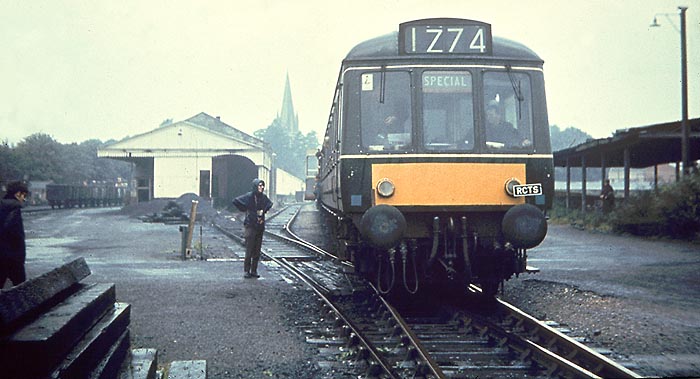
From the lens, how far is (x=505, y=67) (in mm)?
7273

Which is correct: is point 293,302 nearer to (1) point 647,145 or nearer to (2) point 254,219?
(2) point 254,219

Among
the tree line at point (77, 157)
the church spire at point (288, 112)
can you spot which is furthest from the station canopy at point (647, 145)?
the church spire at point (288, 112)

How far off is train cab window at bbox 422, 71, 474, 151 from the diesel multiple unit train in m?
0.01

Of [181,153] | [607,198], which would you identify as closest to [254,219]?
[607,198]

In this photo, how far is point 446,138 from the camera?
7.23 m

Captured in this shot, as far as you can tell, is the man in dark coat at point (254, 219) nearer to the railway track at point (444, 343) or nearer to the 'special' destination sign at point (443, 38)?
the railway track at point (444, 343)

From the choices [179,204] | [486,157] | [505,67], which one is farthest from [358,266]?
[179,204]

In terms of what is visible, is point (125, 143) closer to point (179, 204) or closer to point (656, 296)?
point (179, 204)

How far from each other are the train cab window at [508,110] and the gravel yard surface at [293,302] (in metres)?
1.97

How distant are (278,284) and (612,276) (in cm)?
530

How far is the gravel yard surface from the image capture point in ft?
18.4

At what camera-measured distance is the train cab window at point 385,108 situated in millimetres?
7211

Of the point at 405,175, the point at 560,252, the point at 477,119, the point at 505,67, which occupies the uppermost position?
the point at 505,67

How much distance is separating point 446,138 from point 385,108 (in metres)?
0.75
